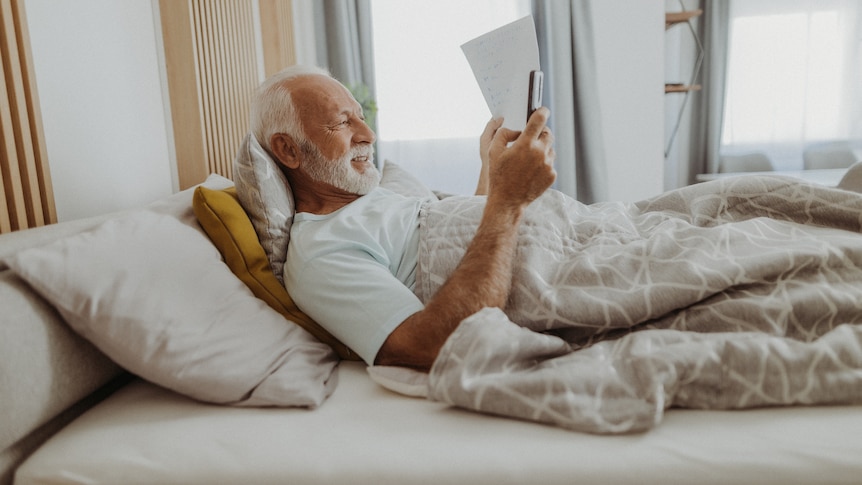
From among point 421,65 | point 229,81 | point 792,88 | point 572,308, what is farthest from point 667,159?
point 572,308

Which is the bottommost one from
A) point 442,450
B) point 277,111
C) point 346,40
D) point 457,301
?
point 442,450

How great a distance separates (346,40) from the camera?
3291mm

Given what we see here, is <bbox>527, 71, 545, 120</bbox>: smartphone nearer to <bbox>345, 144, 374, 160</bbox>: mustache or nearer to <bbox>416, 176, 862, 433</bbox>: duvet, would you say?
<bbox>416, 176, 862, 433</bbox>: duvet

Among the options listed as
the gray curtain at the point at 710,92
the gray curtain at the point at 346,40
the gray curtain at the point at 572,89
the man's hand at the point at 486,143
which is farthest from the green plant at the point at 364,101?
the gray curtain at the point at 710,92

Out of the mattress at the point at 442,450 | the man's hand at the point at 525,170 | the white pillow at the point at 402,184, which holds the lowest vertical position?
the mattress at the point at 442,450

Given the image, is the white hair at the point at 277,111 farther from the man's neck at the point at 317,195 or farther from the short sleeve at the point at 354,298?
the short sleeve at the point at 354,298

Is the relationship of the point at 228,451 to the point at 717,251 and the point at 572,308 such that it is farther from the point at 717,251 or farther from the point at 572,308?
the point at 717,251

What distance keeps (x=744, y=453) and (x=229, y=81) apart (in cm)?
194

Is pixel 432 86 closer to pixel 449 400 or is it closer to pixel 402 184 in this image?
pixel 402 184

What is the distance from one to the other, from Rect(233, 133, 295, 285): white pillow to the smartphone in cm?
59

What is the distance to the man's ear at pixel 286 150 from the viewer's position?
1.35 m

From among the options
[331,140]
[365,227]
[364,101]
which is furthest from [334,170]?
[364,101]

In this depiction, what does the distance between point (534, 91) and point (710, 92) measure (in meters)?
2.98

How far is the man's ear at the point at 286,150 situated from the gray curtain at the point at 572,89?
2.22m
